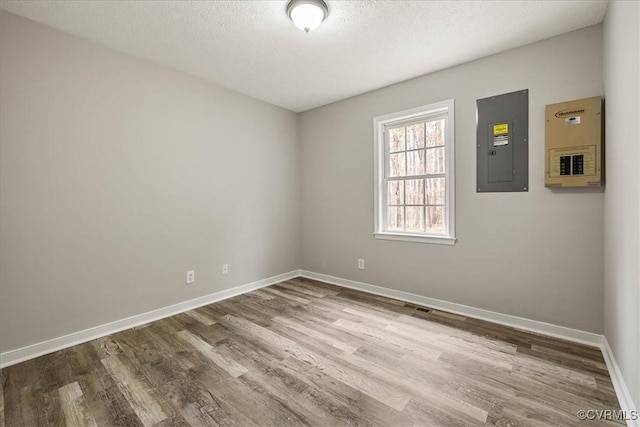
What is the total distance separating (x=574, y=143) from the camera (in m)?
2.25

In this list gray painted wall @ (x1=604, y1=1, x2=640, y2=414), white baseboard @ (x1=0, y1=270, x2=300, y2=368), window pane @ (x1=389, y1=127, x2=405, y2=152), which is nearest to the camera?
gray painted wall @ (x1=604, y1=1, x2=640, y2=414)

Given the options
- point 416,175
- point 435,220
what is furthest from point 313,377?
point 416,175

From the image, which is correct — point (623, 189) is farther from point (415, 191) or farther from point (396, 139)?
point (396, 139)

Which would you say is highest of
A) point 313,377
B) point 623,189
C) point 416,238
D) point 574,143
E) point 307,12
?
point 307,12

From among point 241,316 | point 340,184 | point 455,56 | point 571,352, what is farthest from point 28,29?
point 571,352

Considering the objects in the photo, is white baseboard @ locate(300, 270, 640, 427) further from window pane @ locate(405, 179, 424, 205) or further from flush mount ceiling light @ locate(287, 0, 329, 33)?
flush mount ceiling light @ locate(287, 0, 329, 33)

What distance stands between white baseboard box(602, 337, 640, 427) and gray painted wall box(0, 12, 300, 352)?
11.3ft

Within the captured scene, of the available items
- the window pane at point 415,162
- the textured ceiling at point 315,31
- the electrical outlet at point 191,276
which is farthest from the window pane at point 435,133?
the electrical outlet at point 191,276

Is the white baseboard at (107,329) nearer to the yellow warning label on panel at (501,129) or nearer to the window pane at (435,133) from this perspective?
the window pane at (435,133)

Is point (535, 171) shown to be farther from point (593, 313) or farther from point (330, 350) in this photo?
point (330, 350)

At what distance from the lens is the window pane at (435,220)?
3.16 metres

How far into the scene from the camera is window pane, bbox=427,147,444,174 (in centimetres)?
315

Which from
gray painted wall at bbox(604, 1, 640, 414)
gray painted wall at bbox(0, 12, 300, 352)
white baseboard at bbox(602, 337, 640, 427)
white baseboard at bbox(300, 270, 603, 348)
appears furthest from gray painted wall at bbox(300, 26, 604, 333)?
gray painted wall at bbox(0, 12, 300, 352)

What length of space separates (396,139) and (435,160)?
58cm
